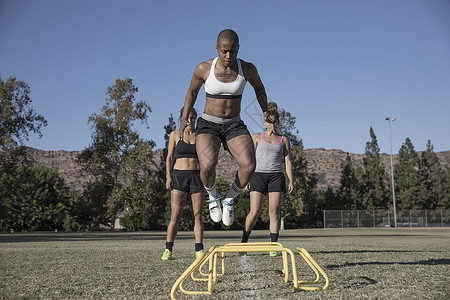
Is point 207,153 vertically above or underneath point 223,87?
underneath

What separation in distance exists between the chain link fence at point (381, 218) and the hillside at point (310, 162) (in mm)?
79403

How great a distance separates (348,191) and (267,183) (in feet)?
220

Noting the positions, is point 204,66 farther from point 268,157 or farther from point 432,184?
point 432,184

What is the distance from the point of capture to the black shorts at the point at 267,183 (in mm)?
8516

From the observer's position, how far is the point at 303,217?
206 ft

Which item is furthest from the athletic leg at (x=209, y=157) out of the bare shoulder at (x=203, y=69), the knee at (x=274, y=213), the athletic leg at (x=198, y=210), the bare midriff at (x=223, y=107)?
the knee at (x=274, y=213)

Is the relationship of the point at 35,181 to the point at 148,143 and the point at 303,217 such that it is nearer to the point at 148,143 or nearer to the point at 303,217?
the point at 148,143

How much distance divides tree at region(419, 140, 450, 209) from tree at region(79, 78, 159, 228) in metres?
46.3

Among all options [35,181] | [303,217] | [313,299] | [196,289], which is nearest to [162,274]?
[196,289]

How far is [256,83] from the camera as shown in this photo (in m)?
6.01

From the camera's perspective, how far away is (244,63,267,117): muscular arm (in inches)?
230

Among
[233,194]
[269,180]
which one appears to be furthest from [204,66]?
[269,180]

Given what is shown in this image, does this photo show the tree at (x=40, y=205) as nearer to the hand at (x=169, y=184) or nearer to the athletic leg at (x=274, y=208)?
the hand at (x=169, y=184)

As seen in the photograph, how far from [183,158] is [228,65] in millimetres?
3060
